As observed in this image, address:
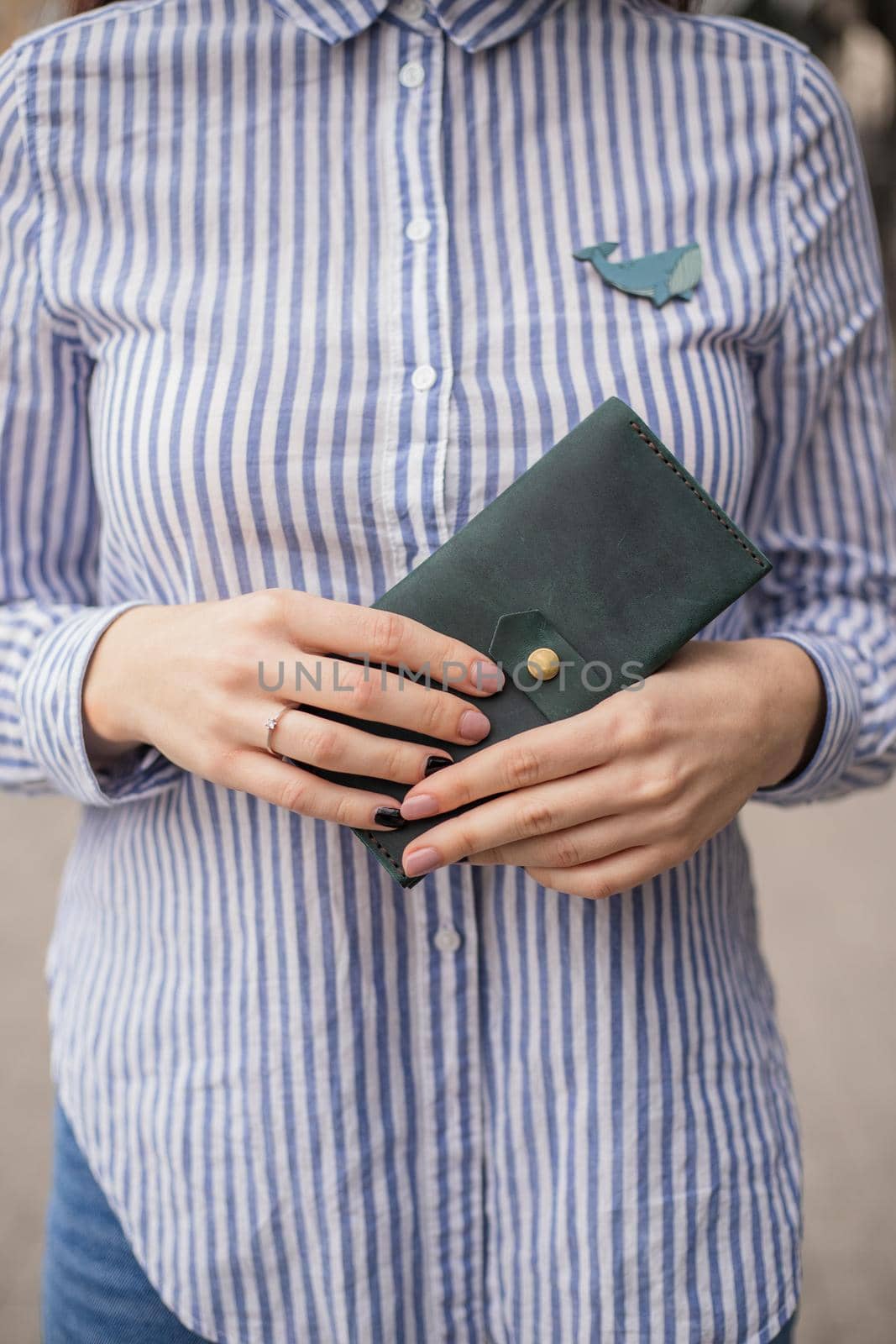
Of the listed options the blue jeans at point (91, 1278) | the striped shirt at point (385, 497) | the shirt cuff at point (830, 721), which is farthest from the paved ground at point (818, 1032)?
the shirt cuff at point (830, 721)

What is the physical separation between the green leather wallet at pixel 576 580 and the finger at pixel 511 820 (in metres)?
0.02

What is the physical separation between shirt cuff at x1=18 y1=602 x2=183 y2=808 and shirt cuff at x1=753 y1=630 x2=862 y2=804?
1.38ft

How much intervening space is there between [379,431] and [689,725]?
0.26 metres

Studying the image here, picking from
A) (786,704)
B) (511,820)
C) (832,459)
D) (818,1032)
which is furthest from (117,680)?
(818,1032)

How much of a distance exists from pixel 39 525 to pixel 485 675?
1.18 feet

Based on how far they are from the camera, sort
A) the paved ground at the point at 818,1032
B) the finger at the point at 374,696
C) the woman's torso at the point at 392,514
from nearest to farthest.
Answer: the finger at the point at 374,696
the woman's torso at the point at 392,514
the paved ground at the point at 818,1032

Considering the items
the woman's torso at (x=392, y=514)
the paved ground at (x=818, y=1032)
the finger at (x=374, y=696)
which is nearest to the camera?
the finger at (x=374, y=696)

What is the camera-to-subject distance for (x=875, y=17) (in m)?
3.20

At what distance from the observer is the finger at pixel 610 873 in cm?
60

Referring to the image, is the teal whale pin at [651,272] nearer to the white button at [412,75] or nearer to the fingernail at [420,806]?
the white button at [412,75]

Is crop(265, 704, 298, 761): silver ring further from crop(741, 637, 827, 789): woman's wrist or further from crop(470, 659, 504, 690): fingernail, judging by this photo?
crop(741, 637, 827, 789): woman's wrist

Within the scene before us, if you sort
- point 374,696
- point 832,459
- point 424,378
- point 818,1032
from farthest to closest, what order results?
1. point 818,1032
2. point 832,459
3. point 424,378
4. point 374,696

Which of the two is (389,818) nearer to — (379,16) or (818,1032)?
(379,16)

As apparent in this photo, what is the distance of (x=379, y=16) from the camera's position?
68 cm
